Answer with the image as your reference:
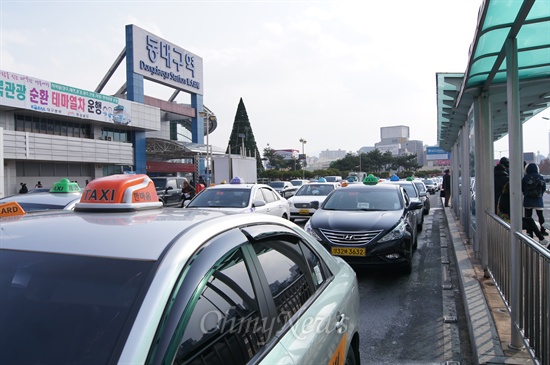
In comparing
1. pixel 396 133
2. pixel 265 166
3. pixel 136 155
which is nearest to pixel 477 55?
pixel 136 155

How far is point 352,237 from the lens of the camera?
6590 millimetres

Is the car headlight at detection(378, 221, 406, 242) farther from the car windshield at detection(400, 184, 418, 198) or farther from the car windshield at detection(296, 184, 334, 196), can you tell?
the car windshield at detection(296, 184, 334, 196)

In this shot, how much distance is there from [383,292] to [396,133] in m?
175

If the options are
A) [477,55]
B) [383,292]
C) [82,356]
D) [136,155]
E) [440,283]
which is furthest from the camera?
[136,155]

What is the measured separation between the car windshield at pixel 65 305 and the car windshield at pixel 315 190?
14.2 metres

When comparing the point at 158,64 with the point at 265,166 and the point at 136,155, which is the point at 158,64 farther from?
the point at 265,166

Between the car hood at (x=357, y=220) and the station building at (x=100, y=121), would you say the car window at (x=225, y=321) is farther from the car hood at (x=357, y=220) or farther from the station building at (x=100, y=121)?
the station building at (x=100, y=121)

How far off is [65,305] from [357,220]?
587 centimetres

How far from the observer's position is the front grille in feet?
21.5

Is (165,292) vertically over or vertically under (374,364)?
over

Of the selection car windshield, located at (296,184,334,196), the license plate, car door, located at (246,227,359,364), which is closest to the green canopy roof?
car door, located at (246,227,359,364)

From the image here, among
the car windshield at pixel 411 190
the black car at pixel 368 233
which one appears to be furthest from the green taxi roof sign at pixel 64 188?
the car windshield at pixel 411 190

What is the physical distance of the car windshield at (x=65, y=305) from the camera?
1.36m

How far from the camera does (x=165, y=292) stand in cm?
142
